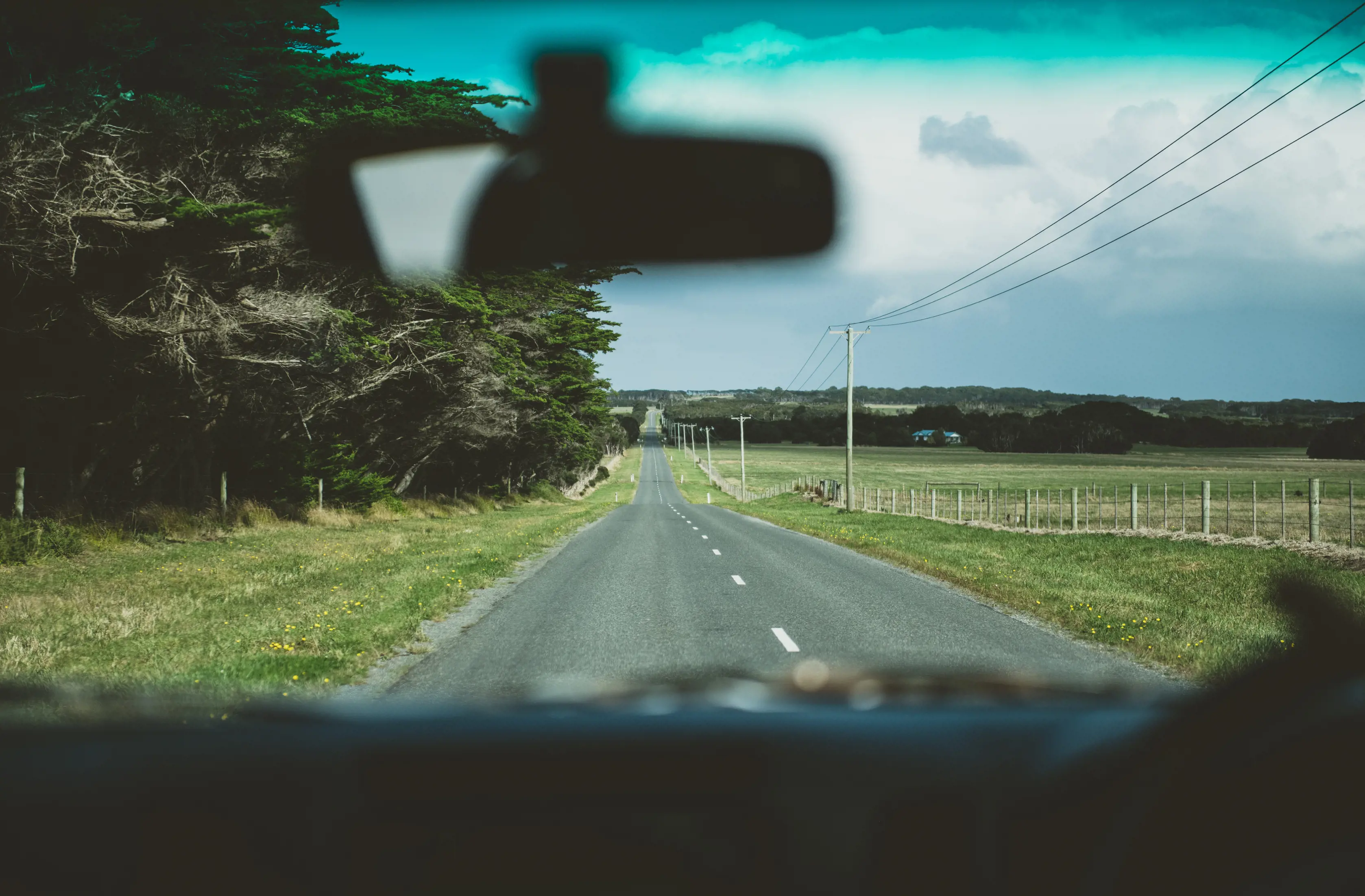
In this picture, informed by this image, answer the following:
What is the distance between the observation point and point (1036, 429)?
12812 centimetres

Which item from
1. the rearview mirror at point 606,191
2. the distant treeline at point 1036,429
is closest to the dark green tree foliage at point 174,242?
the rearview mirror at point 606,191

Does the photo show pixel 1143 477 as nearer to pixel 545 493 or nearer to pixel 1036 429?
pixel 545 493

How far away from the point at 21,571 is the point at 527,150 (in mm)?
11680

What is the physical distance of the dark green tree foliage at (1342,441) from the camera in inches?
2104

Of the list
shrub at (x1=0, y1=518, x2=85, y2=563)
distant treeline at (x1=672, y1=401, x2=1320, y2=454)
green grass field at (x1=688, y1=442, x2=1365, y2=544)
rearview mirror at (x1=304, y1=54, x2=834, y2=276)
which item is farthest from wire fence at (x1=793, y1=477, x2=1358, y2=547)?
shrub at (x1=0, y1=518, x2=85, y2=563)

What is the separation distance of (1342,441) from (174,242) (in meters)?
65.3

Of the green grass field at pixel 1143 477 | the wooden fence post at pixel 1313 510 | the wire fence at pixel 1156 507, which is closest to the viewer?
the wooden fence post at pixel 1313 510

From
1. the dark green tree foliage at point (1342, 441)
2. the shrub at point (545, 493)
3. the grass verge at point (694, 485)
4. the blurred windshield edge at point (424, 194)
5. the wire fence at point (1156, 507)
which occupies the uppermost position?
the blurred windshield edge at point (424, 194)

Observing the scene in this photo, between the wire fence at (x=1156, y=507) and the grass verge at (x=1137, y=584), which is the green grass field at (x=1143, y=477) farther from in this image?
the grass verge at (x=1137, y=584)

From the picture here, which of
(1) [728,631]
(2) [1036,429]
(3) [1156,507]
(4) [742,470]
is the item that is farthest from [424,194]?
(2) [1036,429]

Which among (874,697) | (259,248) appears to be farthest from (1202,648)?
(259,248)

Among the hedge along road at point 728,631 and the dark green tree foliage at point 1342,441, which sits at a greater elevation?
the dark green tree foliage at point 1342,441

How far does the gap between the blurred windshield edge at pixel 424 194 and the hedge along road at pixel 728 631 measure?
367 centimetres

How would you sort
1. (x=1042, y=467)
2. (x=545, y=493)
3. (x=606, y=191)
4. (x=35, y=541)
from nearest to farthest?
(x=606, y=191) → (x=35, y=541) → (x=545, y=493) → (x=1042, y=467)
